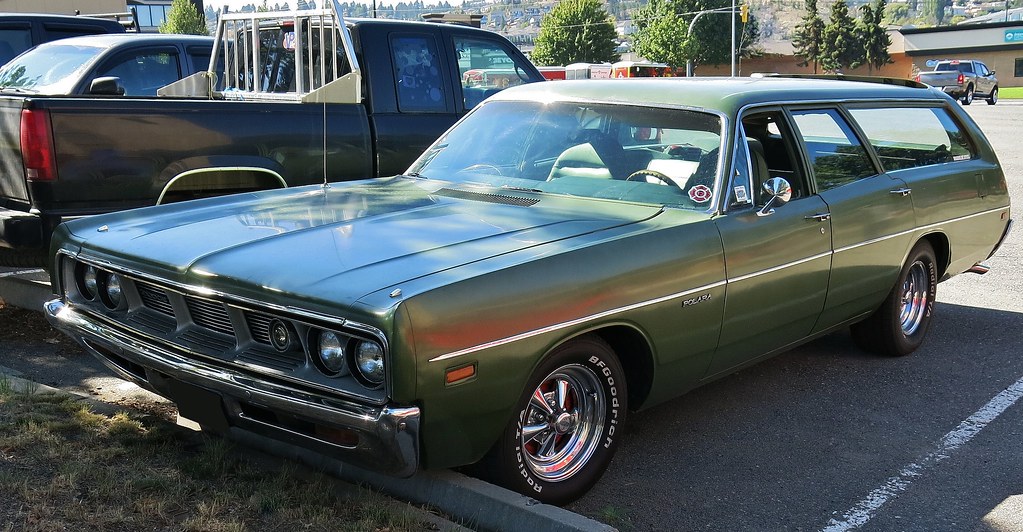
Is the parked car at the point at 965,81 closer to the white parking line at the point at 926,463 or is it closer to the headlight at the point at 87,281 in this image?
the white parking line at the point at 926,463

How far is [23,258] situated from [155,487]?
252 cm

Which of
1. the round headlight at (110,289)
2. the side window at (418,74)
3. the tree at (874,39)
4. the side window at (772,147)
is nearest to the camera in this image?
the round headlight at (110,289)

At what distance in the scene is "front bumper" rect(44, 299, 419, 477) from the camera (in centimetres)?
320

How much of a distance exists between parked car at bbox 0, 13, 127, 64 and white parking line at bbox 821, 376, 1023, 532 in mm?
10307

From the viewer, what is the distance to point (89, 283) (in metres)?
4.23

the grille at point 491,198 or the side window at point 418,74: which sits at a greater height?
the side window at point 418,74

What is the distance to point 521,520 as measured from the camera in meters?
3.54

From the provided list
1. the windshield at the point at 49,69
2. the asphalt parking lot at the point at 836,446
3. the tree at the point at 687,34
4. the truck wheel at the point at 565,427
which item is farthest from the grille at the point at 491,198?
the tree at the point at 687,34

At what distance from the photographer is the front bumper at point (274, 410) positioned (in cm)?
320

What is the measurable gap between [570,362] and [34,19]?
991 centimetres

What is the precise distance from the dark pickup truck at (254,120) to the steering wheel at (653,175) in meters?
1.78

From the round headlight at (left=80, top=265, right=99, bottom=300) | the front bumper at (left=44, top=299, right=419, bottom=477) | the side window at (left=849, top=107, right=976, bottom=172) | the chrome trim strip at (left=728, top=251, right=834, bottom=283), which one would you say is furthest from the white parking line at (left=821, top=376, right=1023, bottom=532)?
the round headlight at (left=80, top=265, right=99, bottom=300)

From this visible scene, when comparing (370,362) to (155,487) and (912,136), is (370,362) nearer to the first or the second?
(155,487)

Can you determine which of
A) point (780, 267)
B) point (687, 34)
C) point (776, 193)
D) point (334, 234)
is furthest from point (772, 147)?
point (687, 34)
